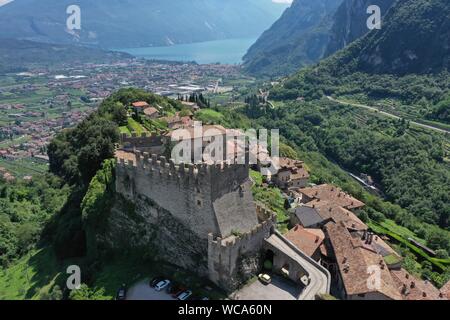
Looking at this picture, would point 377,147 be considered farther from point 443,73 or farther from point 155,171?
point 155,171

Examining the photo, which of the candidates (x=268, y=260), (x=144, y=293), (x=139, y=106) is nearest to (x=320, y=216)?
(x=268, y=260)

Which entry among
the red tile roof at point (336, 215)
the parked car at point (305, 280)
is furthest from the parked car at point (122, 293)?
the red tile roof at point (336, 215)

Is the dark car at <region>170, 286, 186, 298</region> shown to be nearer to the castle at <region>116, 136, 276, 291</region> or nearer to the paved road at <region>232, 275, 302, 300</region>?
the castle at <region>116, 136, 276, 291</region>

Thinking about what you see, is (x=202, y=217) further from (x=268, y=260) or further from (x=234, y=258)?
(x=268, y=260)

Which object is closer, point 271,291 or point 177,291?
point 177,291

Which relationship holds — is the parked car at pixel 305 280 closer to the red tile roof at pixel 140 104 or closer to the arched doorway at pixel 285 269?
the arched doorway at pixel 285 269

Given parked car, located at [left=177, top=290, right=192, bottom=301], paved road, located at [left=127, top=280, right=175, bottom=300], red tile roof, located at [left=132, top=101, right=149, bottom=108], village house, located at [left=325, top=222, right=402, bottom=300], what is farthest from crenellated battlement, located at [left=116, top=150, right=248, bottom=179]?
red tile roof, located at [left=132, top=101, right=149, bottom=108]
